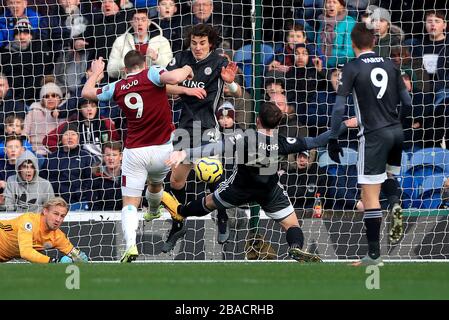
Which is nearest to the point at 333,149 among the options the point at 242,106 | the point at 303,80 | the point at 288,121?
the point at 242,106

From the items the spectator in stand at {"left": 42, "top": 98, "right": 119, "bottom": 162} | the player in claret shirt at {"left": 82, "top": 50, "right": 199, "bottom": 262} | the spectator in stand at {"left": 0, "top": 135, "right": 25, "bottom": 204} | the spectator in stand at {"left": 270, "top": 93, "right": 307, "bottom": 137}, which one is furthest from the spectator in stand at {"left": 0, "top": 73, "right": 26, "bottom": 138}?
the spectator in stand at {"left": 270, "top": 93, "right": 307, "bottom": 137}

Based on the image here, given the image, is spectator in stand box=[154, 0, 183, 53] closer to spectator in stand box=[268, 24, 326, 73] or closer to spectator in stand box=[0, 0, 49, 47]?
spectator in stand box=[268, 24, 326, 73]

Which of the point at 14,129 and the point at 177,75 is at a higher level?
the point at 177,75

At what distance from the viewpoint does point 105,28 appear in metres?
13.9

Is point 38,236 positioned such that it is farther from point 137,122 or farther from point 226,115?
point 226,115

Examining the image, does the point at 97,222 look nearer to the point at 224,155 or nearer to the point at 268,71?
the point at 224,155

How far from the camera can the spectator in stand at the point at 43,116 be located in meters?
13.7

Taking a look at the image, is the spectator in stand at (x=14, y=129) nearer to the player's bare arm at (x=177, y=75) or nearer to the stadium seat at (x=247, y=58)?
the stadium seat at (x=247, y=58)

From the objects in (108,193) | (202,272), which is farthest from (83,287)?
(108,193)

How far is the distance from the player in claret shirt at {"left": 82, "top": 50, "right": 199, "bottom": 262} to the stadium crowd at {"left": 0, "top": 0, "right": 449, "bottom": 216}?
86.8 inches

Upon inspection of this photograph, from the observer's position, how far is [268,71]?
44.7 feet

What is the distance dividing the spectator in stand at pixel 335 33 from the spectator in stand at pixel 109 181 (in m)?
2.90

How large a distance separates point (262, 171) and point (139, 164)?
1.26m

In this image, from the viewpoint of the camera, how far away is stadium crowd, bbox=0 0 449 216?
13.4 m
